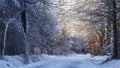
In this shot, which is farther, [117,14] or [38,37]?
[38,37]

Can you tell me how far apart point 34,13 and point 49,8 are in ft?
5.69

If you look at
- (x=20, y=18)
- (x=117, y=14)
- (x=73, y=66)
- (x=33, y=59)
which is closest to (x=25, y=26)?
(x=20, y=18)

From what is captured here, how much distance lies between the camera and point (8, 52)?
98.8ft

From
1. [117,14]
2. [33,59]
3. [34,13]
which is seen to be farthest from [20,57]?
[117,14]

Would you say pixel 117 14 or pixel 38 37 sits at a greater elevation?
pixel 117 14

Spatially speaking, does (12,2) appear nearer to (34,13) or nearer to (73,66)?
(34,13)

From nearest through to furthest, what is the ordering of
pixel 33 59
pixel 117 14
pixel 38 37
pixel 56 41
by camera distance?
pixel 117 14, pixel 33 59, pixel 38 37, pixel 56 41

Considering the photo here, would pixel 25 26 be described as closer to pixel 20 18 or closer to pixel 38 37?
pixel 20 18

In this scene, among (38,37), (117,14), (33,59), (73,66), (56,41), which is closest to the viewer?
(73,66)

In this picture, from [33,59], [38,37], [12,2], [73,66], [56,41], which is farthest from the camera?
[56,41]

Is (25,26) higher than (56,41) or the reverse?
higher

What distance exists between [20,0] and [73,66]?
12.3 metres

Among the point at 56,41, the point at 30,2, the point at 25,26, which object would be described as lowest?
the point at 56,41

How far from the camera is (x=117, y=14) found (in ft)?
81.7
